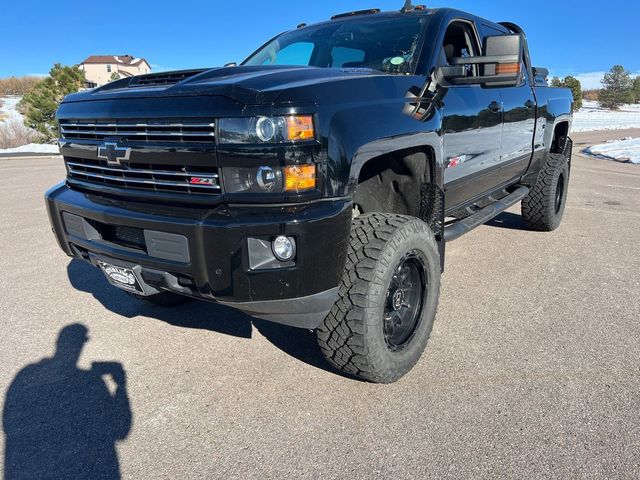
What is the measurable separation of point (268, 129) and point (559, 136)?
17.3 feet

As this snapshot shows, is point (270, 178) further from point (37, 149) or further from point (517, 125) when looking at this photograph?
point (37, 149)

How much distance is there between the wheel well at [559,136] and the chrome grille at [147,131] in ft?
17.0

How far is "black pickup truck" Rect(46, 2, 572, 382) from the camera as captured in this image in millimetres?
2012

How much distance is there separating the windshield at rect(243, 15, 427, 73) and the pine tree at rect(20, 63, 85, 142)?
21.0 meters

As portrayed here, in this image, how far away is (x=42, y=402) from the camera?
2.50m

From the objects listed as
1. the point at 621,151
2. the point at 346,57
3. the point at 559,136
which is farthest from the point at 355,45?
the point at 621,151

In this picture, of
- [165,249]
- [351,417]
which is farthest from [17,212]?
[351,417]

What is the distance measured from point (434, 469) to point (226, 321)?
186 cm

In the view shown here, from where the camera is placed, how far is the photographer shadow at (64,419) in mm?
2057

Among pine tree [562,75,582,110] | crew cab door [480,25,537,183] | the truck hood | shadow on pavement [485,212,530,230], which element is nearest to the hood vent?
the truck hood

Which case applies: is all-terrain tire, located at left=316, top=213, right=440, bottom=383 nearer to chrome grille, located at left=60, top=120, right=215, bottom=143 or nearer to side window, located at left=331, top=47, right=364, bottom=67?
chrome grille, located at left=60, top=120, right=215, bottom=143

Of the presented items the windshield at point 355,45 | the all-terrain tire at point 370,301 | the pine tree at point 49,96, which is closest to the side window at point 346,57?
the windshield at point 355,45

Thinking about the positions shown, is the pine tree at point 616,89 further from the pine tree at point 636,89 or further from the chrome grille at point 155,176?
the chrome grille at point 155,176

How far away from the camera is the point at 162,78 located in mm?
2566
